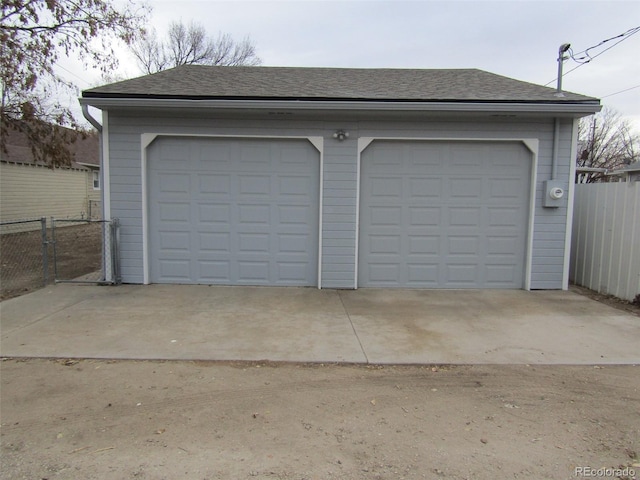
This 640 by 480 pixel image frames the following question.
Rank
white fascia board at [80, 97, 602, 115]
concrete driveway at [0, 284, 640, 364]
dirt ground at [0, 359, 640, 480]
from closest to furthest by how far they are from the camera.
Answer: dirt ground at [0, 359, 640, 480], concrete driveway at [0, 284, 640, 364], white fascia board at [80, 97, 602, 115]

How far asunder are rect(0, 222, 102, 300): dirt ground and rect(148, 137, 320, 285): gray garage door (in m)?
1.77

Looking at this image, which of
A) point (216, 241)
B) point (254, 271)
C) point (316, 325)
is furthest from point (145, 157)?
point (316, 325)

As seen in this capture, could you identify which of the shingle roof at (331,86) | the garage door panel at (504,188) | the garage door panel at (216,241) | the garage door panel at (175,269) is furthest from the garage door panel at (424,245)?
the garage door panel at (175,269)

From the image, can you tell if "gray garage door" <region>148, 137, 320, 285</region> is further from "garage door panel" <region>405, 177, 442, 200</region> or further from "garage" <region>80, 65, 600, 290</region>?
"garage door panel" <region>405, 177, 442, 200</region>

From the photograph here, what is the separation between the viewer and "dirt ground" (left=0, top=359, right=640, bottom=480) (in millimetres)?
2705

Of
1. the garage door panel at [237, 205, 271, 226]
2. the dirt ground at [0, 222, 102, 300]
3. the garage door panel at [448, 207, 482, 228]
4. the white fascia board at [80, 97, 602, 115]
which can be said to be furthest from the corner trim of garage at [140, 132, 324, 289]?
the garage door panel at [448, 207, 482, 228]

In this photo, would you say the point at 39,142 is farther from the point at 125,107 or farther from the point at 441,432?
the point at 441,432

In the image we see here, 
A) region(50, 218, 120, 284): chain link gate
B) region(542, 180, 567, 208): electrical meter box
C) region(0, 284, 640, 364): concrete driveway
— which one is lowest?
region(0, 284, 640, 364): concrete driveway

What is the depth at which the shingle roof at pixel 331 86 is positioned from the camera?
705 centimetres

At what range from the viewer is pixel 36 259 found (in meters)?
10.7

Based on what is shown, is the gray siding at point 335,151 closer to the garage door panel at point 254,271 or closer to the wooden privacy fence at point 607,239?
the wooden privacy fence at point 607,239

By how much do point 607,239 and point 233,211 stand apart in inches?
248

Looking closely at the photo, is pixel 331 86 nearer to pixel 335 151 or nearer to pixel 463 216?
pixel 335 151

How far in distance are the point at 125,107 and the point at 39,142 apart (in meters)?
8.35
